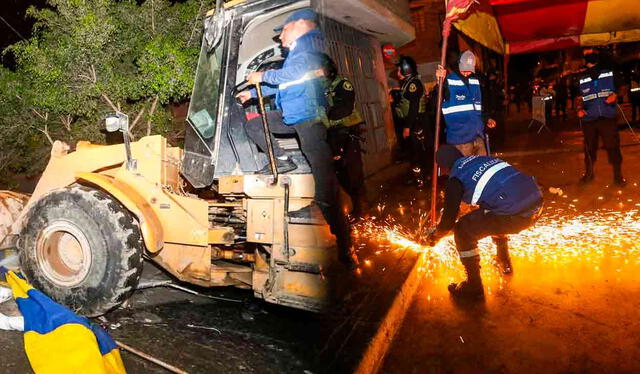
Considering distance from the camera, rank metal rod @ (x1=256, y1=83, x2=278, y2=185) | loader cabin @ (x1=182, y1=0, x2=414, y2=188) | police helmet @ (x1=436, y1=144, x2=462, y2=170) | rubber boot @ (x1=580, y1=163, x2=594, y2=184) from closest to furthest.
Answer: metal rod @ (x1=256, y1=83, x2=278, y2=185), loader cabin @ (x1=182, y1=0, x2=414, y2=188), police helmet @ (x1=436, y1=144, x2=462, y2=170), rubber boot @ (x1=580, y1=163, x2=594, y2=184)

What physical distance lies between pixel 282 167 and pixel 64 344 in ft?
6.13

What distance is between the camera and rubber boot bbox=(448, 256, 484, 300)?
3818 millimetres

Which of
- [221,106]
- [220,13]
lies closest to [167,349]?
[221,106]

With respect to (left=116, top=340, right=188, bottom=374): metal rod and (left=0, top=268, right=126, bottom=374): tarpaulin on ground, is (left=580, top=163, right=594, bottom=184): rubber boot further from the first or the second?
(left=0, top=268, right=126, bottom=374): tarpaulin on ground

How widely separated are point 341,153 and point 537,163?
17.1ft

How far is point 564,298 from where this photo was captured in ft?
12.1

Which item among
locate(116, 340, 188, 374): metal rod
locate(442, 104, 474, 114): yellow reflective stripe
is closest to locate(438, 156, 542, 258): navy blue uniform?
locate(442, 104, 474, 114): yellow reflective stripe

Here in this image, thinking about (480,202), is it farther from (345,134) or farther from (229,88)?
(345,134)

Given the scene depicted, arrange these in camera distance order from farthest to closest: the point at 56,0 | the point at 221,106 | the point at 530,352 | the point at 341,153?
the point at 56,0
the point at 341,153
the point at 221,106
the point at 530,352

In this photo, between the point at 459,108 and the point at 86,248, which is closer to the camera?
the point at 86,248

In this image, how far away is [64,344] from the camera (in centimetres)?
285

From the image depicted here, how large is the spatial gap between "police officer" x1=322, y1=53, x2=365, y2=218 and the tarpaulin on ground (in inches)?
108

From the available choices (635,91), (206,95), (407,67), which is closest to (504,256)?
(206,95)

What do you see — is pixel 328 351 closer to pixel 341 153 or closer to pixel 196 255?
pixel 196 255
